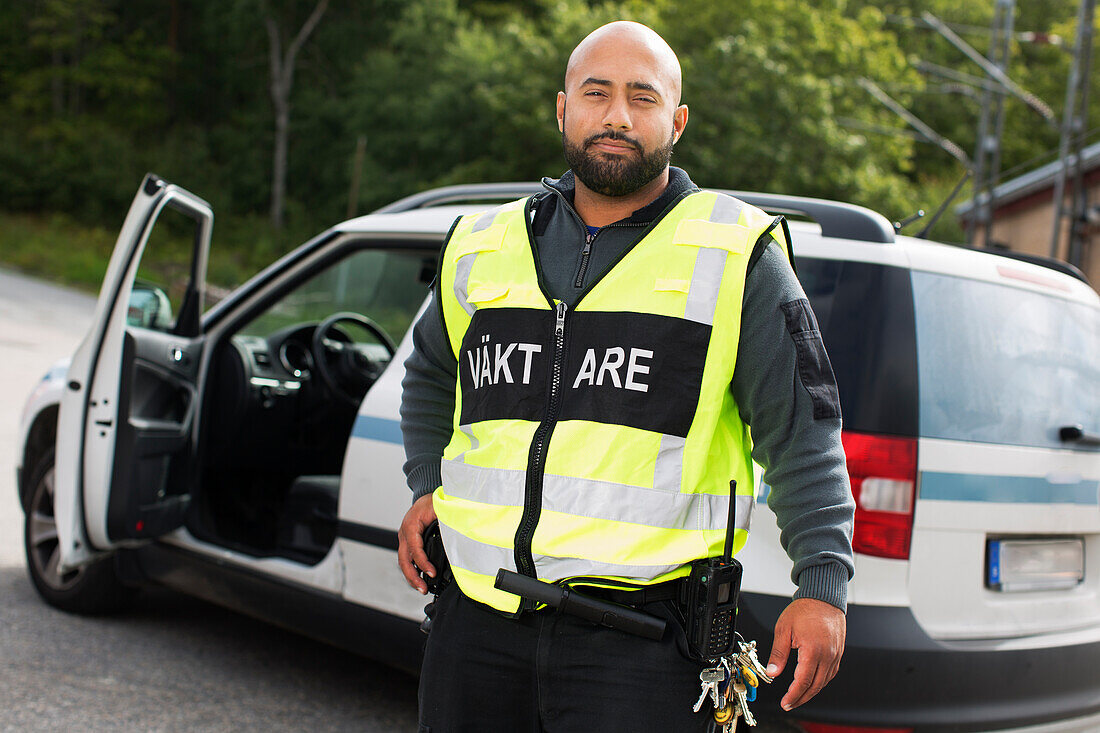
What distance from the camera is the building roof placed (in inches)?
703

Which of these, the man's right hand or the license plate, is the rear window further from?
the man's right hand

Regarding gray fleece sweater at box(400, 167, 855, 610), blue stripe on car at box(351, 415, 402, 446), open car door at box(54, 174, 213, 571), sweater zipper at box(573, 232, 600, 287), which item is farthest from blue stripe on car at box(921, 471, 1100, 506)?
open car door at box(54, 174, 213, 571)

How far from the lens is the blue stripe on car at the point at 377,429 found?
322 centimetres

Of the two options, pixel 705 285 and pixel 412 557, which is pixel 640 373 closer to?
pixel 705 285

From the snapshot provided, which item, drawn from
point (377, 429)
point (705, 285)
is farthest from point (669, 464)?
point (377, 429)

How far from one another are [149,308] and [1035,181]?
20.2m

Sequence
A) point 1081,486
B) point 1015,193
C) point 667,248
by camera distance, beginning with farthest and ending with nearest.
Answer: point 1015,193 → point 1081,486 → point 667,248

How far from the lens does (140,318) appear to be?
3828mm

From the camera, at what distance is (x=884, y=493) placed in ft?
8.23

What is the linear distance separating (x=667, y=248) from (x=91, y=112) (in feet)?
151

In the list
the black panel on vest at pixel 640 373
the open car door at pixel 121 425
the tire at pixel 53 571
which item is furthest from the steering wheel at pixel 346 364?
the black panel on vest at pixel 640 373

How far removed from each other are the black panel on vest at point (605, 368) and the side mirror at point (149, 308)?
7.64 feet

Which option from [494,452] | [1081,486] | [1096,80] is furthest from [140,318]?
[1096,80]

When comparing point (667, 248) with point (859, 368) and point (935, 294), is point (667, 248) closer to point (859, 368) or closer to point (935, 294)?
point (859, 368)
